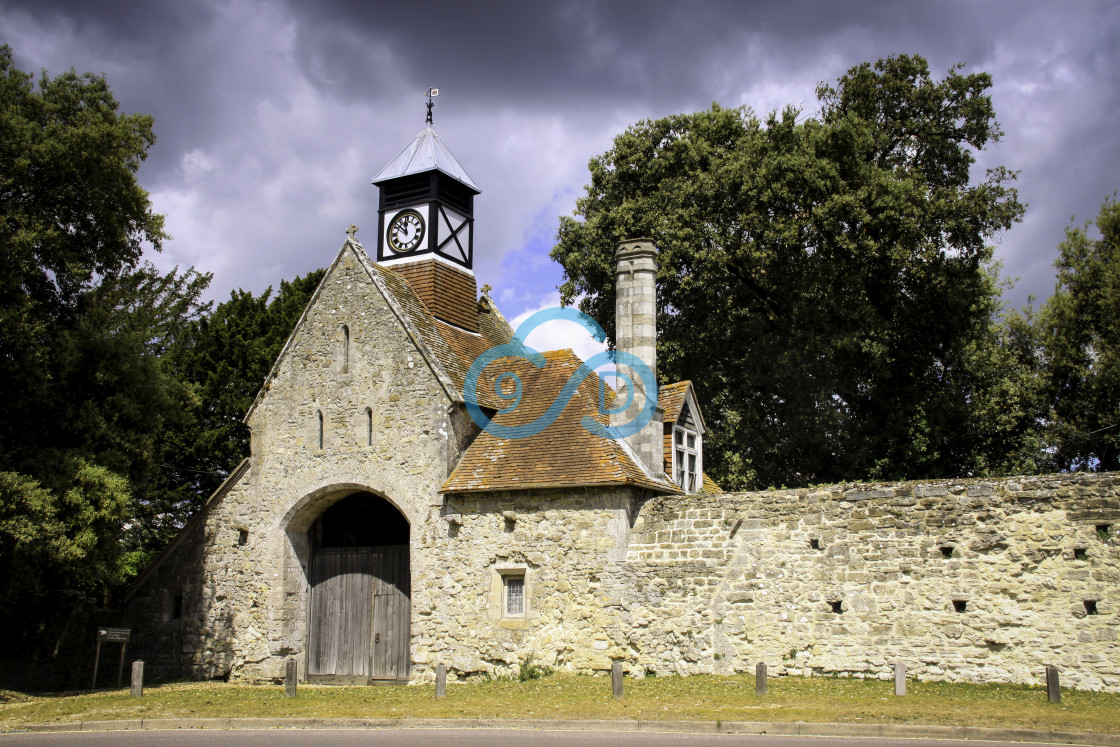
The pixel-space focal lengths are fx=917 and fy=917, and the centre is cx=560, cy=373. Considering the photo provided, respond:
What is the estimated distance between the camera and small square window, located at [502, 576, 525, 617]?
18.3 meters

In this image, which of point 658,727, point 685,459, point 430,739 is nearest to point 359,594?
point 685,459

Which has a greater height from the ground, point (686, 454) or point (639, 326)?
point (639, 326)

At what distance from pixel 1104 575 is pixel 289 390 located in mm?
16954

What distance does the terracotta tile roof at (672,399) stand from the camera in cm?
2044

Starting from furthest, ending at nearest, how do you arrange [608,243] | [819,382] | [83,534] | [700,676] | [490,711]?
[608,243], [819,382], [83,534], [700,676], [490,711]

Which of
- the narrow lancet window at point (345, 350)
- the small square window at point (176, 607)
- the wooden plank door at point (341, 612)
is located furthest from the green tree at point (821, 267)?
the small square window at point (176, 607)

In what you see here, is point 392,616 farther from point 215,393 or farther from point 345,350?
point 215,393

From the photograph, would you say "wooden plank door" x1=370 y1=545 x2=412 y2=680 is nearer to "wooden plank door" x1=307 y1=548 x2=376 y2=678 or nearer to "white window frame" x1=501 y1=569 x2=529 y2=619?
"wooden plank door" x1=307 y1=548 x2=376 y2=678

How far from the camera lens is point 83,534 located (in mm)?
18062

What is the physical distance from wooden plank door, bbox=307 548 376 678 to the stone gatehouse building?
60 mm

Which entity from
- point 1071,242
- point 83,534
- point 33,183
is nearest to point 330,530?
point 83,534

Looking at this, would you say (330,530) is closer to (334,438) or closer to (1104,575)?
(334,438)

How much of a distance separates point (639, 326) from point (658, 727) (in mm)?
9557

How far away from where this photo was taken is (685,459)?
21203 mm
